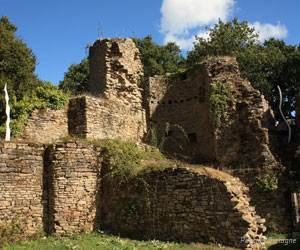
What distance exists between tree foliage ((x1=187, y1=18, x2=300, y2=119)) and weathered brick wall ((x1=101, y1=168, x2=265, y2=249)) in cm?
1807

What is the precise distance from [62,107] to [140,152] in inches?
181

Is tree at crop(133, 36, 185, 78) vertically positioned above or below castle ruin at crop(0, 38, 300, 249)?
above

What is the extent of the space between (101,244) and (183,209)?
2.60m

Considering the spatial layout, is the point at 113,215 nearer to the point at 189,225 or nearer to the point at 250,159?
the point at 189,225

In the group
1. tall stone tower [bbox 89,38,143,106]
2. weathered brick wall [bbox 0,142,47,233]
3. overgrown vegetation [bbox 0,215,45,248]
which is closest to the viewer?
overgrown vegetation [bbox 0,215,45,248]

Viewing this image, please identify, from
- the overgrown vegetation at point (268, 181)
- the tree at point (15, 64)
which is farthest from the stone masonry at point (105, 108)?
the tree at point (15, 64)

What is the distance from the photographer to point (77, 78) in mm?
32688

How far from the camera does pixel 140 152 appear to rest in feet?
40.9

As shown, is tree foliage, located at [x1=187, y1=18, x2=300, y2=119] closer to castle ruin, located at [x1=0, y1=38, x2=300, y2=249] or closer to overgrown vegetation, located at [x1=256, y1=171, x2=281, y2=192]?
castle ruin, located at [x1=0, y1=38, x2=300, y2=249]

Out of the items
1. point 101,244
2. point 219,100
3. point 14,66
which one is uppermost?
point 14,66

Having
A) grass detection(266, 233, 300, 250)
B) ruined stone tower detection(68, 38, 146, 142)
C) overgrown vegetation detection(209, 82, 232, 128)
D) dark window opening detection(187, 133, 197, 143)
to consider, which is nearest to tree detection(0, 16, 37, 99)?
ruined stone tower detection(68, 38, 146, 142)

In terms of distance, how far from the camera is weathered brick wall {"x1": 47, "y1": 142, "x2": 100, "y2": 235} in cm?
1069

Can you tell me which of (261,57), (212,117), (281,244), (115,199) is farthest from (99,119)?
(261,57)

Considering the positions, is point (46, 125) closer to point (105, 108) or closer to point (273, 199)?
point (105, 108)
